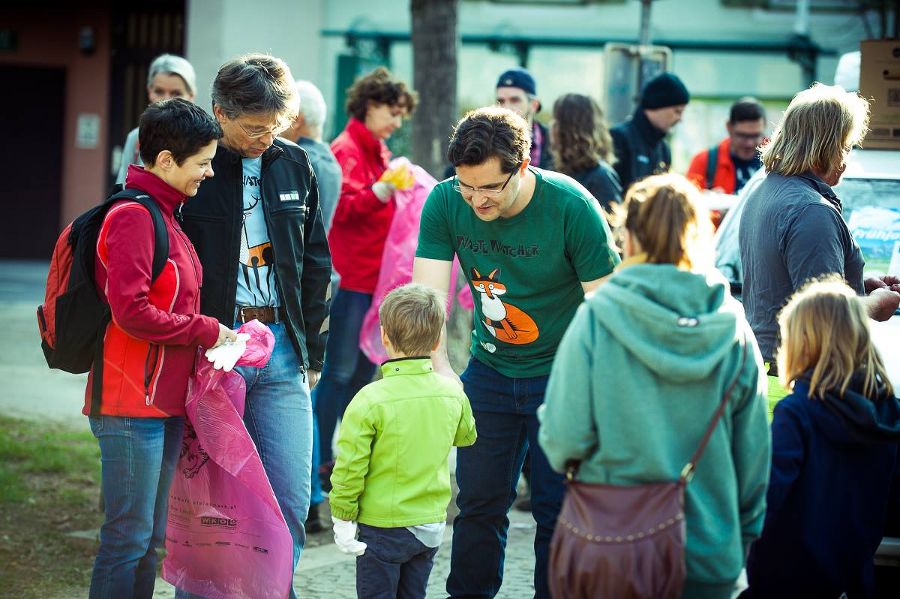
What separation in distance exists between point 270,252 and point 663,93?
3.79 meters

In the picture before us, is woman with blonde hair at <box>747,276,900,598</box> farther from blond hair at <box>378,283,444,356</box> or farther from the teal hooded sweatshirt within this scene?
blond hair at <box>378,283,444,356</box>

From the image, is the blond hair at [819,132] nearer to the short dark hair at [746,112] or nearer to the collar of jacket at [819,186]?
the collar of jacket at [819,186]

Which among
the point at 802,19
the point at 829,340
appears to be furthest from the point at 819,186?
the point at 802,19

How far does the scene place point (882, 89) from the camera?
236 inches

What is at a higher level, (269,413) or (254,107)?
(254,107)

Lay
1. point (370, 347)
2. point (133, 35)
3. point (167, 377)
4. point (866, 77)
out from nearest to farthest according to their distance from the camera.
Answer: point (167, 377)
point (866, 77)
point (370, 347)
point (133, 35)

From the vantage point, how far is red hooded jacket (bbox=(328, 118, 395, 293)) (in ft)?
21.7

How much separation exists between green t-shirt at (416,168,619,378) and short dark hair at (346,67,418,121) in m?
2.43

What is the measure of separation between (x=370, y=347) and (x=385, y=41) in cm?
1254

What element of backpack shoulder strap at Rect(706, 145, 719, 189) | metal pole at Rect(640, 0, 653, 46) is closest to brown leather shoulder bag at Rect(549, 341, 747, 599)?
backpack shoulder strap at Rect(706, 145, 719, 189)

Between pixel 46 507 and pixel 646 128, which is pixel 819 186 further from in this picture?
pixel 46 507

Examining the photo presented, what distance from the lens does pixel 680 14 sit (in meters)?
18.0

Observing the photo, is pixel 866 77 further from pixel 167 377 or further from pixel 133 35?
pixel 133 35

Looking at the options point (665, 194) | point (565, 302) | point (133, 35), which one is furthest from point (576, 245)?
point (133, 35)
